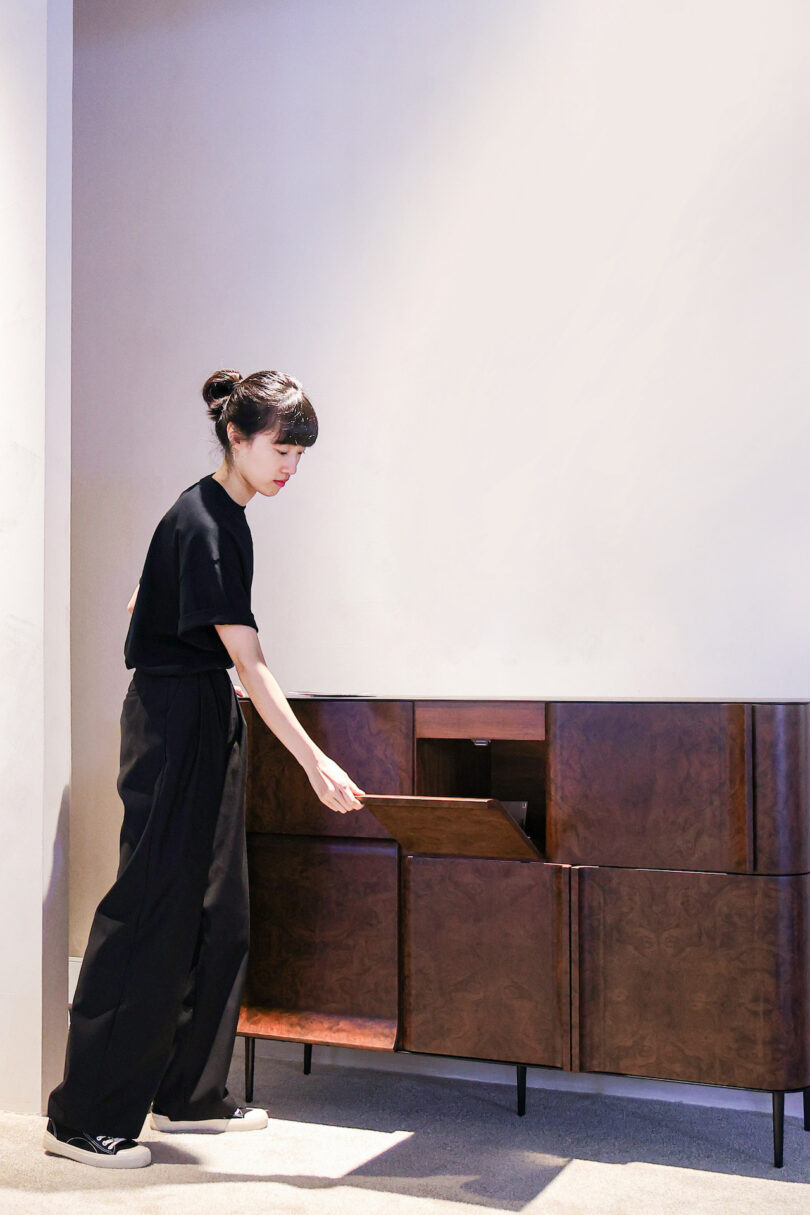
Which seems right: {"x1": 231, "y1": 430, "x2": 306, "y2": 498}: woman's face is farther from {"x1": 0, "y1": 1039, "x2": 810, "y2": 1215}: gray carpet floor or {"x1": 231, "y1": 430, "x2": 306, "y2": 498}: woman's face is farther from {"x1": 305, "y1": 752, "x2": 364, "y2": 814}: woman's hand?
{"x1": 0, "y1": 1039, "x2": 810, "y2": 1215}: gray carpet floor

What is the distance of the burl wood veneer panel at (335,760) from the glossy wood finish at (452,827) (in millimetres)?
169

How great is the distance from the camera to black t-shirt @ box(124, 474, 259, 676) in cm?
238

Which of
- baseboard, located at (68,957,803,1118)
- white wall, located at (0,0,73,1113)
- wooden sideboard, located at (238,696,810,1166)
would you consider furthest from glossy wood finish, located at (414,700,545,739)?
white wall, located at (0,0,73,1113)

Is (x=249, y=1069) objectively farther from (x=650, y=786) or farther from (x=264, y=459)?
(x=264, y=459)

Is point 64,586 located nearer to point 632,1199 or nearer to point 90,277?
point 90,277

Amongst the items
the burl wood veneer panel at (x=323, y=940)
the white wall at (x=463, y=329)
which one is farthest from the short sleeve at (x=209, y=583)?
the white wall at (x=463, y=329)

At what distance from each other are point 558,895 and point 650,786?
11.6 inches

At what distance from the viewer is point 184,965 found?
7.98 ft

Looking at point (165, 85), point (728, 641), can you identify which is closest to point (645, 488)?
point (728, 641)

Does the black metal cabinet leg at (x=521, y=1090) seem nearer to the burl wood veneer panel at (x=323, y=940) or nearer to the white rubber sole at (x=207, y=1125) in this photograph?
the burl wood veneer panel at (x=323, y=940)

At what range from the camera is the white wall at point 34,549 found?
8.67ft

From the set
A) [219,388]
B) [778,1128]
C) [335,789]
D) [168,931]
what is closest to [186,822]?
[168,931]

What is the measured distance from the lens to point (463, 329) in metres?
3.15

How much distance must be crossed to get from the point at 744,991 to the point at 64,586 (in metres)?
1.71
